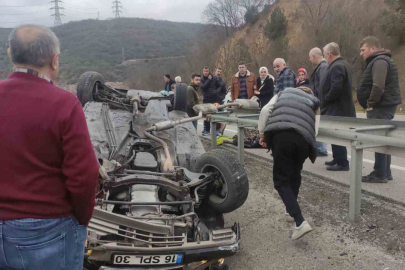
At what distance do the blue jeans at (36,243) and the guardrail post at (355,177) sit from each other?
10.1 ft

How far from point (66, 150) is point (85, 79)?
4.65 m

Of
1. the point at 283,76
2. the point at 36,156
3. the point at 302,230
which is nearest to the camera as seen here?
the point at 36,156

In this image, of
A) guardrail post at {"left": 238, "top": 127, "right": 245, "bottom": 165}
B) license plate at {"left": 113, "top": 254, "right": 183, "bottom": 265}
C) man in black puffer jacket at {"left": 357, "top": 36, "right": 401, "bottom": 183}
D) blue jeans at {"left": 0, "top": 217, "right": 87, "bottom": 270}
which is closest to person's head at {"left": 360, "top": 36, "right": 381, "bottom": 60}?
man in black puffer jacket at {"left": 357, "top": 36, "right": 401, "bottom": 183}

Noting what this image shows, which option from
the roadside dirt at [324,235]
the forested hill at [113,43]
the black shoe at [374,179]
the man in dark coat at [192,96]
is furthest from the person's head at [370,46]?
the forested hill at [113,43]

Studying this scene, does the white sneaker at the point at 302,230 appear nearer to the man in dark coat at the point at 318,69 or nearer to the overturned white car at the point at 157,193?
the overturned white car at the point at 157,193

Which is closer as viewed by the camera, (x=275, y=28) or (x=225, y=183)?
(x=225, y=183)

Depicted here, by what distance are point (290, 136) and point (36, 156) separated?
2.49m

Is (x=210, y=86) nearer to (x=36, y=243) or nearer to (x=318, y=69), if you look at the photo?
(x=318, y=69)

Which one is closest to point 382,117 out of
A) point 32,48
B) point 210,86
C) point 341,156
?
point 341,156

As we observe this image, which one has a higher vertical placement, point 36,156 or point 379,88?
point 379,88

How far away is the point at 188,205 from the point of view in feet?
11.1

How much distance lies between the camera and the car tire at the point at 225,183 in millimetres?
3590

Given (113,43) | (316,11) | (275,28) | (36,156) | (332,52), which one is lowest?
(36,156)

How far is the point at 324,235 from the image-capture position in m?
3.89
